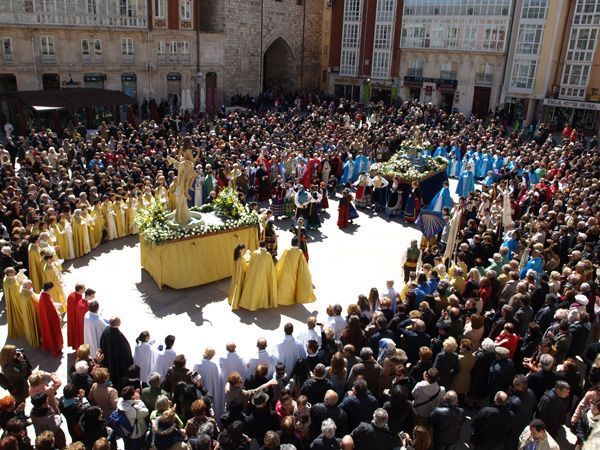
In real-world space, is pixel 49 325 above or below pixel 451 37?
below

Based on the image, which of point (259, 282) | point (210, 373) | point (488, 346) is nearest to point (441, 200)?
point (259, 282)

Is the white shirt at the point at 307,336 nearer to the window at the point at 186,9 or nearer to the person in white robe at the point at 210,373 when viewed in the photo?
the person in white robe at the point at 210,373

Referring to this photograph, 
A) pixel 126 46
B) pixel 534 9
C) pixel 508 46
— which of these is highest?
pixel 534 9

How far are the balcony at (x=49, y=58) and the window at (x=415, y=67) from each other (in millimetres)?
23706

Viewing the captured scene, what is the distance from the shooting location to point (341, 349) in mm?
7262

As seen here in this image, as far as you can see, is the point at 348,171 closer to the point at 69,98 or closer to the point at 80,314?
the point at 80,314

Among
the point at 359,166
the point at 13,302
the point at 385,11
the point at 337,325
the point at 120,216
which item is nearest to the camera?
the point at 337,325

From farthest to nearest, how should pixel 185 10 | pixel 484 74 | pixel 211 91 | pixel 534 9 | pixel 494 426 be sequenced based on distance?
1. pixel 211 91
2. pixel 484 74
3. pixel 185 10
4. pixel 534 9
5. pixel 494 426

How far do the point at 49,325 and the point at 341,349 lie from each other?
4.84 meters

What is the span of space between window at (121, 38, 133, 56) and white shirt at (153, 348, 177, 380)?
90.3 ft

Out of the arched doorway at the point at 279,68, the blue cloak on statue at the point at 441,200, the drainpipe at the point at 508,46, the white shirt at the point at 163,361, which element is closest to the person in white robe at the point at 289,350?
the white shirt at the point at 163,361

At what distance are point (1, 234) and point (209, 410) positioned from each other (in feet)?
24.0

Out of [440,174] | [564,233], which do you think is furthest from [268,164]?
[564,233]

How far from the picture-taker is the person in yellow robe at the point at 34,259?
9.93 metres
